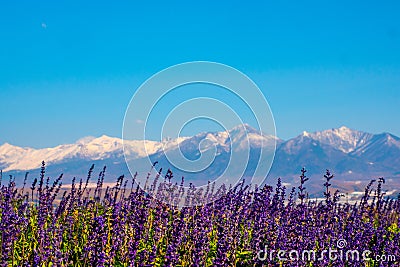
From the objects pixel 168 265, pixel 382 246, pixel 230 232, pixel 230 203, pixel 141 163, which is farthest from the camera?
pixel 141 163

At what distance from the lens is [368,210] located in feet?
41.1

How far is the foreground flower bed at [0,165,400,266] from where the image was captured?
21.2 ft

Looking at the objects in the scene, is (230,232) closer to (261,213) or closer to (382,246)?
(261,213)

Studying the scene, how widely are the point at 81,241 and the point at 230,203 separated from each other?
293 centimetres

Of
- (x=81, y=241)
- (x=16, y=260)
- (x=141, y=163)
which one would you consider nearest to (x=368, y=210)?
(x=141, y=163)

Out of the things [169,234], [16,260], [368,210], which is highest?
[368,210]

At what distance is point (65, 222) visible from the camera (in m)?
9.48

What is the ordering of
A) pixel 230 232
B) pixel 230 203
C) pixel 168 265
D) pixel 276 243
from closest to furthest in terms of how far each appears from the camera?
1. pixel 168 265
2. pixel 276 243
3. pixel 230 232
4. pixel 230 203

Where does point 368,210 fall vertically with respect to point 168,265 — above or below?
above

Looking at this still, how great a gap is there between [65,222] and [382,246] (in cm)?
540

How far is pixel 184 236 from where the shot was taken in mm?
8344

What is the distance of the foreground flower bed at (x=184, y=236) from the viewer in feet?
21.2

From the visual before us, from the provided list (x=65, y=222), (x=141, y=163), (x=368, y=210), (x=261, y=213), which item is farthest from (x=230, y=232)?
(x=368, y=210)

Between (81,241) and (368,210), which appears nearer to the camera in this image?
(81,241)
